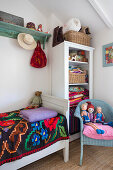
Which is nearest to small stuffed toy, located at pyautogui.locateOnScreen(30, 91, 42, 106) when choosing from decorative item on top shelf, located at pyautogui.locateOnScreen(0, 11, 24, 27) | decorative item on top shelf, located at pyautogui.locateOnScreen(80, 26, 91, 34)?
decorative item on top shelf, located at pyautogui.locateOnScreen(0, 11, 24, 27)

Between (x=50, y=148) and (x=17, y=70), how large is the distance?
4.53ft

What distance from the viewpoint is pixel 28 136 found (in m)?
1.21

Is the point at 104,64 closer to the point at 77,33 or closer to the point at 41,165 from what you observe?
the point at 77,33

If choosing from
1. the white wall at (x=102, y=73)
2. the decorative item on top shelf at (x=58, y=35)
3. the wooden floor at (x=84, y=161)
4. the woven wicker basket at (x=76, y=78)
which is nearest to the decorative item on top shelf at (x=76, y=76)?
the woven wicker basket at (x=76, y=78)

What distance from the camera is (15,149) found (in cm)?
112

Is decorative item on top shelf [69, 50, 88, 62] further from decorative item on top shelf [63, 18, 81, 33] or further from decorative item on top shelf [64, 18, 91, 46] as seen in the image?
decorative item on top shelf [63, 18, 81, 33]

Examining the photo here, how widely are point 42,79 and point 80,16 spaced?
138 centimetres

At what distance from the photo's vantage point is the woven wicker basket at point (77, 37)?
1.96 metres

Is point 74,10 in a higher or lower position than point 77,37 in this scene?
higher

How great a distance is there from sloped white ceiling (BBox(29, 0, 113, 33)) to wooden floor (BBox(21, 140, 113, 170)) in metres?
2.18

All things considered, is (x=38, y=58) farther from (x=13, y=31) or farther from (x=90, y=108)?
(x=90, y=108)

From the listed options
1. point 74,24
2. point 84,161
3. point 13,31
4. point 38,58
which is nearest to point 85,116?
point 84,161

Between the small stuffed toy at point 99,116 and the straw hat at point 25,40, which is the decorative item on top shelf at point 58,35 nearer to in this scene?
the straw hat at point 25,40

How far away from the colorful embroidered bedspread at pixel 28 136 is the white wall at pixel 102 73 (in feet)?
3.43
